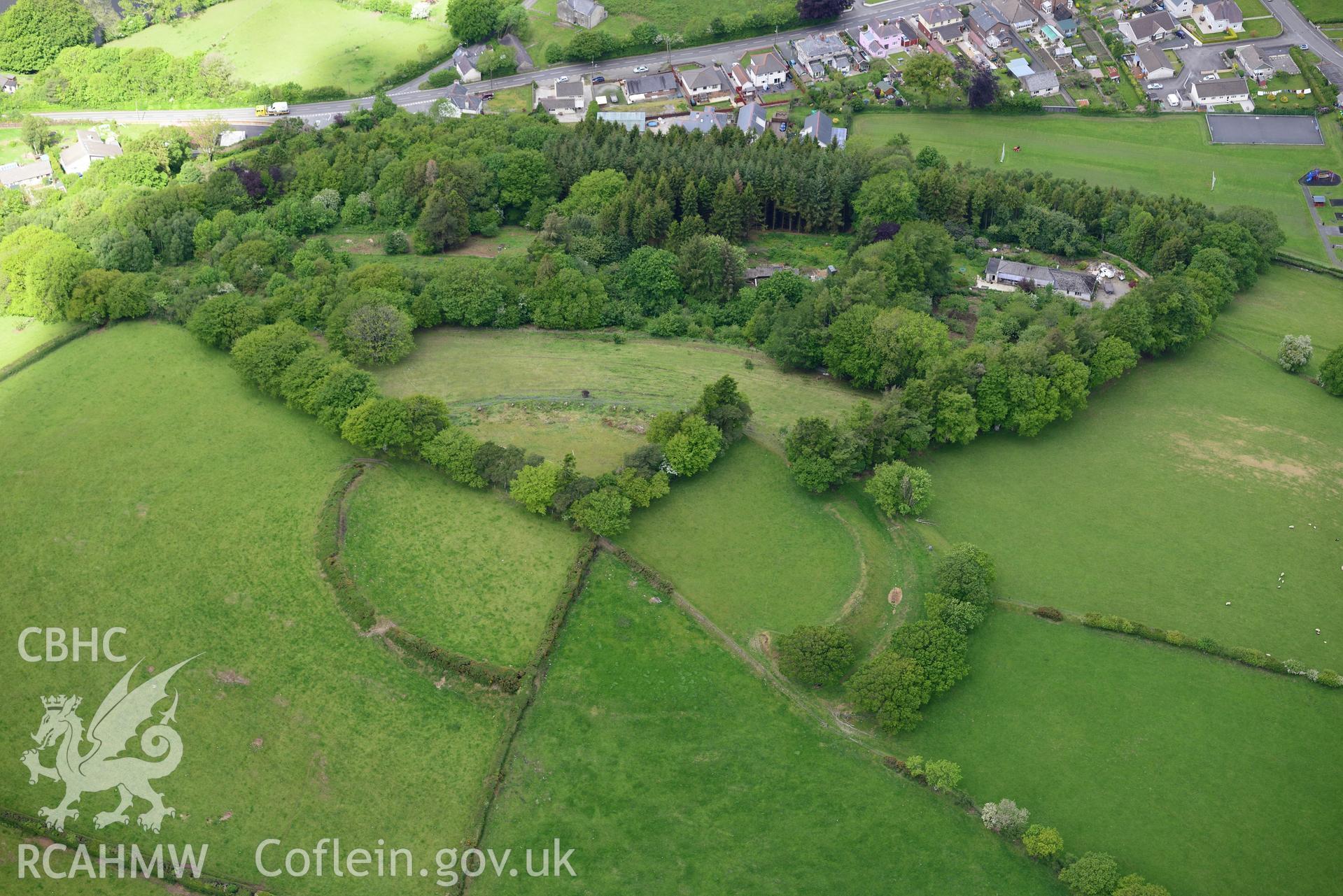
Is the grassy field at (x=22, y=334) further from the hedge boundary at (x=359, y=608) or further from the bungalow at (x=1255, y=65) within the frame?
the bungalow at (x=1255, y=65)

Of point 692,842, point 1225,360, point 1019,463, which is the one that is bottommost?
point 692,842

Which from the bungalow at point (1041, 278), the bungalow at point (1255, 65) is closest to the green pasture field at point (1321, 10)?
the bungalow at point (1255, 65)

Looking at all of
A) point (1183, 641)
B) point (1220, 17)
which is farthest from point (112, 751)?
point (1220, 17)

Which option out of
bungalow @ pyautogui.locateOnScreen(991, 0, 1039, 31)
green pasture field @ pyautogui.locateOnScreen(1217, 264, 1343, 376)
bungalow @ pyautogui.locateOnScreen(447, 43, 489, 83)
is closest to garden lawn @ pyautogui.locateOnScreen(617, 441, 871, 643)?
green pasture field @ pyautogui.locateOnScreen(1217, 264, 1343, 376)

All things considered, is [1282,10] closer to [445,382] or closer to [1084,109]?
[1084,109]

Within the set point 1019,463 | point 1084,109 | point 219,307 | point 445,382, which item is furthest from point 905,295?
point 219,307

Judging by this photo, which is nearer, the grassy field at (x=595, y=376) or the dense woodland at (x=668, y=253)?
the dense woodland at (x=668, y=253)

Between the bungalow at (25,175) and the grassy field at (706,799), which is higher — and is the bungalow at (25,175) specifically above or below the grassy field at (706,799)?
above
